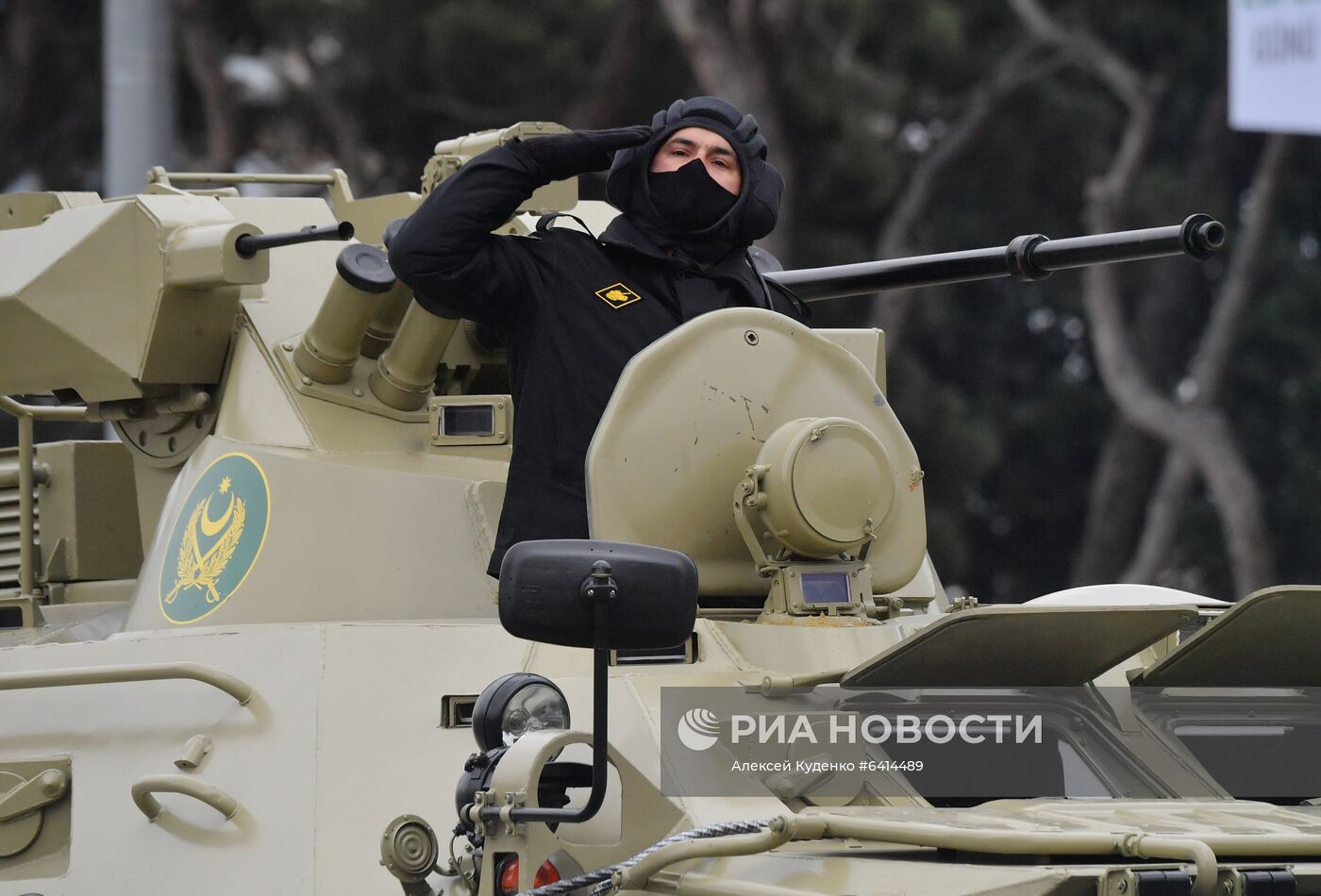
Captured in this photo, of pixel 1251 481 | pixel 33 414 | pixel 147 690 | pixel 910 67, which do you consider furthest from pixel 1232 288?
pixel 147 690

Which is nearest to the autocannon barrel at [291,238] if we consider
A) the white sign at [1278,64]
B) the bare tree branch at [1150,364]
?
the white sign at [1278,64]

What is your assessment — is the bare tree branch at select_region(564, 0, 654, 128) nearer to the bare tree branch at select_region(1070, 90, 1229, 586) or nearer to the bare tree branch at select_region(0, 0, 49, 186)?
the bare tree branch at select_region(0, 0, 49, 186)

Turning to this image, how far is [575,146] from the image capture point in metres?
5.58

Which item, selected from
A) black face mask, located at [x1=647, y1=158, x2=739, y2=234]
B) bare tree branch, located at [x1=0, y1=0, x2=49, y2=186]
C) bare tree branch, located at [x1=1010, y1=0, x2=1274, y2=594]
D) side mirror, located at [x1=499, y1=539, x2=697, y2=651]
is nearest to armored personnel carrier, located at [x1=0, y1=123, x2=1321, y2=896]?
side mirror, located at [x1=499, y1=539, x2=697, y2=651]

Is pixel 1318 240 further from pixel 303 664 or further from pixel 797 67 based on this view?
pixel 303 664

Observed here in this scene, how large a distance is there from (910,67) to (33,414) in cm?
1653

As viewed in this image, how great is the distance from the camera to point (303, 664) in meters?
5.02

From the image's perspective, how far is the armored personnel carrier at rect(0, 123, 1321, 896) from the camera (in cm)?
388

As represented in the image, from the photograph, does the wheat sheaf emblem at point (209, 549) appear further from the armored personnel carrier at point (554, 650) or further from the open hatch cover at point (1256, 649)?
the open hatch cover at point (1256, 649)

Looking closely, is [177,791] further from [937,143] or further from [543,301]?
[937,143]

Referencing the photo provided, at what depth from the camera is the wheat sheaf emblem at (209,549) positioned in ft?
18.8

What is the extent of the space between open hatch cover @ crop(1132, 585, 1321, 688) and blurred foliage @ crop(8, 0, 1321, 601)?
14640mm

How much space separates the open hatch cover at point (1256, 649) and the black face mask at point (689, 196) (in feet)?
5.71

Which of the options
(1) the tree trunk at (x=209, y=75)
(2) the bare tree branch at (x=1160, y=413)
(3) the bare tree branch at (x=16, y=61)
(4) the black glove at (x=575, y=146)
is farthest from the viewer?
(1) the tree trunk at (x=209, y=75)
